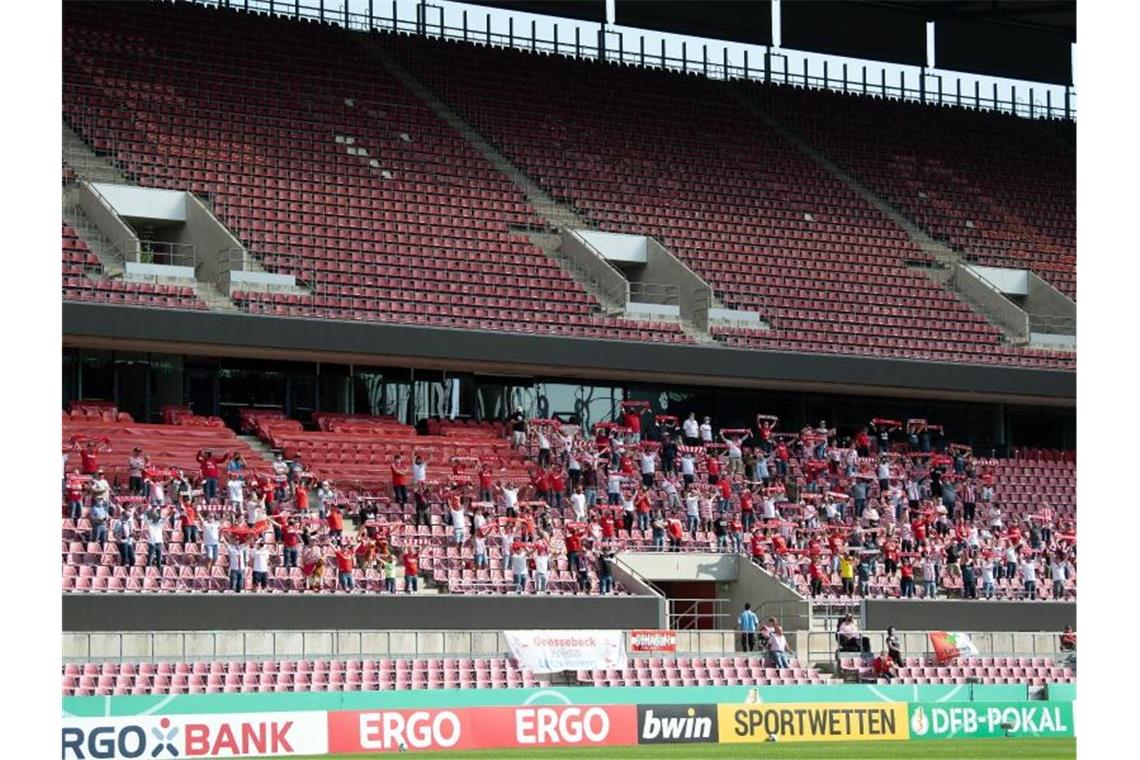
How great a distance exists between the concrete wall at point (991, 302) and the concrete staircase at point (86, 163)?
19157 millimetres

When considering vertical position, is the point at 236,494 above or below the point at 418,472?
below

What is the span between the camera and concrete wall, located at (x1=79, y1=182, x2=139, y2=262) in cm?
3212

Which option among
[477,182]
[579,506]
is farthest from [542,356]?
[477,182]

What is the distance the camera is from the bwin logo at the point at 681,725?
22859 mm

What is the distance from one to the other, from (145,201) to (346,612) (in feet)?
36.0

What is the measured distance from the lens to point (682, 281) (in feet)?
124

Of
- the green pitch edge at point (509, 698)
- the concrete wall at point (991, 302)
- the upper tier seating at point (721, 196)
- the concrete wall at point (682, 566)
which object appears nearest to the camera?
the green pitch edge at point (509, 698)

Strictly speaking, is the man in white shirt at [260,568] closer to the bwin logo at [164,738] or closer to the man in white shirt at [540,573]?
the man in white shirt at [540,573]

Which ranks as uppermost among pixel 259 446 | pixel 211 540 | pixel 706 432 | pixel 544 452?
pixel 706 432

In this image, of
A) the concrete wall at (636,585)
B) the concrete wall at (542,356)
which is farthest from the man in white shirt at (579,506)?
the concrete wall at (542,356)

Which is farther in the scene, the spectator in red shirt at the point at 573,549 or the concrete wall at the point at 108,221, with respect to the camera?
the concrete wall at the point at 108,221

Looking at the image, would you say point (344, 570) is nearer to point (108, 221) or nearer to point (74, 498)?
point (74, 498)

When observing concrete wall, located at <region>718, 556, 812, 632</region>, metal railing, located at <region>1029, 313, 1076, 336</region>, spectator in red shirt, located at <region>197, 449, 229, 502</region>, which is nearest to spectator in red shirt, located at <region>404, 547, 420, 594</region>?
spectator in red shirt, located at <region>197, 449, 229, 502</region>
